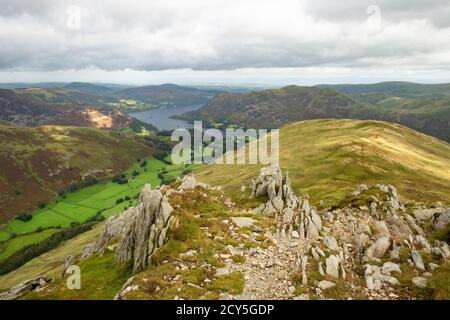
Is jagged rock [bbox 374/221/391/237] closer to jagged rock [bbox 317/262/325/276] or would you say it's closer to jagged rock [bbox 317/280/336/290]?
jagged rock [bbox 317/262/325/276]

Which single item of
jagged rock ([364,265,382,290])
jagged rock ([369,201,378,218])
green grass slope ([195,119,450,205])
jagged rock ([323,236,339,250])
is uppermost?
jagged rock ([323,236,339,250])

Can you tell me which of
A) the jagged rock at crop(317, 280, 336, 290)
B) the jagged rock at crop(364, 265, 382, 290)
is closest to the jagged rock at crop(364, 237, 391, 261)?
the jagged rock at crop(364, 265, 382, 290)

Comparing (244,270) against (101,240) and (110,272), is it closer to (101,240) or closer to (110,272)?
(110,272)

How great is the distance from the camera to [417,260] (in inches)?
1276

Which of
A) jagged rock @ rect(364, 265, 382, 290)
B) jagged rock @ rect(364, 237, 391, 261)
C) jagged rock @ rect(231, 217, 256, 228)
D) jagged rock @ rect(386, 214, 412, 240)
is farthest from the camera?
jagged rock @ rect(386, 214, 412, 240)

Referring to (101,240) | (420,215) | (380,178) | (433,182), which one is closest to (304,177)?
(380,178)

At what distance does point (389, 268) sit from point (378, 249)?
3.51m

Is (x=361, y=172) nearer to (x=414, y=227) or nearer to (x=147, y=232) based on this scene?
(x=414, y=227)

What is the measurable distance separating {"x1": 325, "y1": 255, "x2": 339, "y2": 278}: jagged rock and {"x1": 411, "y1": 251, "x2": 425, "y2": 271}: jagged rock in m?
7.08

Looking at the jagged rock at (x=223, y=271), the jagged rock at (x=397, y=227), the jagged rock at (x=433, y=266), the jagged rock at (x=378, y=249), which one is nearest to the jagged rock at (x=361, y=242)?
the jagged rock at (x=378, y=249)

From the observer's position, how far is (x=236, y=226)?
1698 inches

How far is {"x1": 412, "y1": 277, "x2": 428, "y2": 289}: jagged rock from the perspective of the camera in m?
28.4

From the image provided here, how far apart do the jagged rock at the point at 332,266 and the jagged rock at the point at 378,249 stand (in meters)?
3.91
